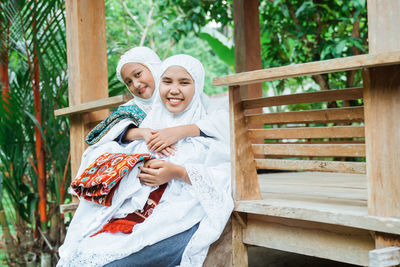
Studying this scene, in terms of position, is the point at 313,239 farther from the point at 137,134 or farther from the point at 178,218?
the point at 137,134

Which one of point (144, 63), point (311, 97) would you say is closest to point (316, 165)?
point (311, 97)

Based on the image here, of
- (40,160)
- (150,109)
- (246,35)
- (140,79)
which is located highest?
(246,35)

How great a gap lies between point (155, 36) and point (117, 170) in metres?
10.5

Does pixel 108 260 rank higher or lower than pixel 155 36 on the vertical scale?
lower

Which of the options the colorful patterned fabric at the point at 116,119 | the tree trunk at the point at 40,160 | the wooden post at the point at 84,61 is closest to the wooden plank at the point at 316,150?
the colorful patterned fabric at the point at 116,119

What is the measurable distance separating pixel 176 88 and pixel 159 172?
48cm

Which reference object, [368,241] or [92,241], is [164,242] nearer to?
[92,241]

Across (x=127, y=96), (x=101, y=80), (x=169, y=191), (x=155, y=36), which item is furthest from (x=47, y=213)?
(x=155, y=36)

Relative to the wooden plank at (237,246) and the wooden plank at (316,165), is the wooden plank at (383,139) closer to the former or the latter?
the wooden plank at (316,165)

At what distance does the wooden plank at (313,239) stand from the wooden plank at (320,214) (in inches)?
4.0

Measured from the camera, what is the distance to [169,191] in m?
2.08

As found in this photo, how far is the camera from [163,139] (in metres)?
2.15

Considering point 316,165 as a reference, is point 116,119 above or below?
above

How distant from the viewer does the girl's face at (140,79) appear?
2.54 metres
